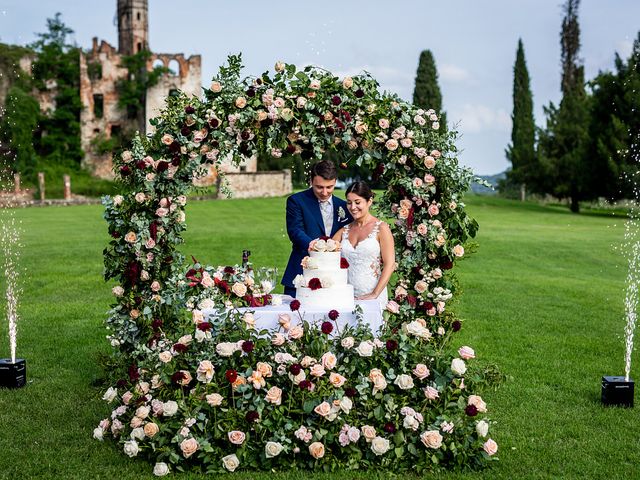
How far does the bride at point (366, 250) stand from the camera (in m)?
7.52

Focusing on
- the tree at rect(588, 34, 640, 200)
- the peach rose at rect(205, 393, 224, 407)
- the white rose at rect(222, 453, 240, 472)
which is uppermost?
the tree at rect(588, 34, 640, 200)

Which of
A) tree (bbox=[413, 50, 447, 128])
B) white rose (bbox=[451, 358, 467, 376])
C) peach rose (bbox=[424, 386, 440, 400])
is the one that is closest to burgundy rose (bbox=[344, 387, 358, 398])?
peach rose (bbox=[424, 386, 440, 400])

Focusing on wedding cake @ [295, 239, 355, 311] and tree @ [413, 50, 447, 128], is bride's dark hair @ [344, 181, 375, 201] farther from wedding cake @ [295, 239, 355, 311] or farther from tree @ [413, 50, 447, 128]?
tree @ [413, 50, 447, 128]

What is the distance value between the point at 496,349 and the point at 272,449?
581 centimetres

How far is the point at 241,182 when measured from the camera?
177 ft

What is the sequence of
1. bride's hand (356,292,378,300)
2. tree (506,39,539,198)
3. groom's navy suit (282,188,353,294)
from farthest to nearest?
tree (506,39,539,198)
groom's navy suit (282,188,353,294)
bride's hand (356,292,378,300)

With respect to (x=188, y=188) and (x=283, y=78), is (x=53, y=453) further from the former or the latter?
(x=283, y=78)

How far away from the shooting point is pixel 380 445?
6.17 m

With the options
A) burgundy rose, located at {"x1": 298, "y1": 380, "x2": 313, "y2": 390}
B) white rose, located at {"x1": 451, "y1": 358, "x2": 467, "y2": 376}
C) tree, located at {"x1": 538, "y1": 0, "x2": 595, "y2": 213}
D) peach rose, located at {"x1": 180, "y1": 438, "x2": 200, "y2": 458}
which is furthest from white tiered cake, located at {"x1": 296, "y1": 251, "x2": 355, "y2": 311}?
tree, located at {"x1": 538, "y1": 0, "x2": 595, "y2": 213}

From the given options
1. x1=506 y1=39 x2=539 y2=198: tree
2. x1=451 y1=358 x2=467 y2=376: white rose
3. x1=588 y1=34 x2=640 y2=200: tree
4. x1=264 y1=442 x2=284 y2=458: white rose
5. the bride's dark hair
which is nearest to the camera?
x1=264 y1=442 x2=284 y2=458: white rose

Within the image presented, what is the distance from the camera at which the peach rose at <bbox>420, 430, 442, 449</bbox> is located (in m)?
6.18

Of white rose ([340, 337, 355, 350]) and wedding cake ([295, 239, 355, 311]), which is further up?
wedding cake ([295, 239, 355, 311])

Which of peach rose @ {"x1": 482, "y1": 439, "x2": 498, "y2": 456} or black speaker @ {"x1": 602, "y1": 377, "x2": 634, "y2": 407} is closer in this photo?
peach rose @ {"x1": 482, "y1": 439, "x2": 498, "y2": 456}

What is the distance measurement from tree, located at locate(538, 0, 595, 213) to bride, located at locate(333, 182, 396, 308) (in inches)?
1619
